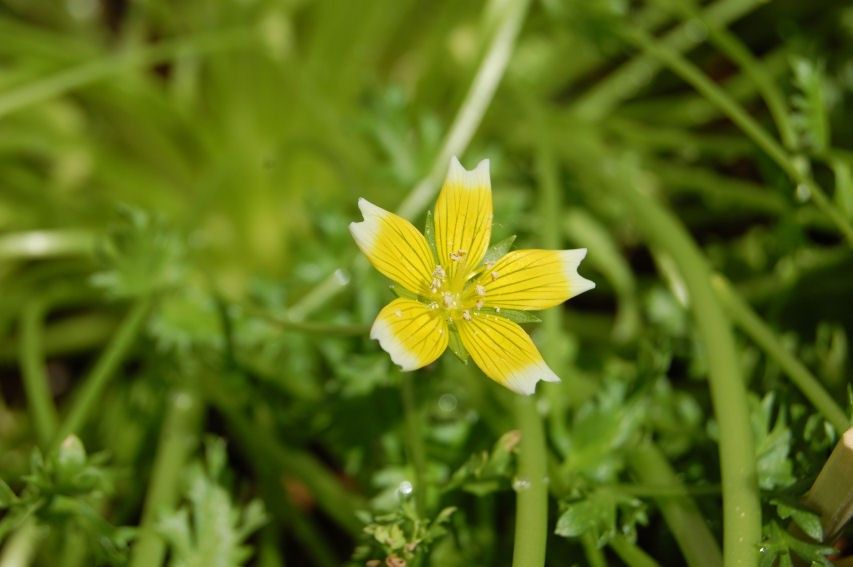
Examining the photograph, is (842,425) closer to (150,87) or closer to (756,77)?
(756,77)

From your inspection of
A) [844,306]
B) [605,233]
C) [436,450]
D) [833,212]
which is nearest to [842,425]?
[833,212]

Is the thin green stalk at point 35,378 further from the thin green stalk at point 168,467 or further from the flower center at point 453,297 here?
the flower center at point 453,297

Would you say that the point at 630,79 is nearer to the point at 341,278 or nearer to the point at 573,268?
the point at 341,278

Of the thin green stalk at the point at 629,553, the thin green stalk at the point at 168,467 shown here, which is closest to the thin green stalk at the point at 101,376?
the thin green stalk at the point at 168,467

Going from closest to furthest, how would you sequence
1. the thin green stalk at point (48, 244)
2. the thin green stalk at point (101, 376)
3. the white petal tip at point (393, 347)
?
the white petal tip at point (393, 347), the thin green stalk at point (101, 376), the thin green stalk at point (48, 244)

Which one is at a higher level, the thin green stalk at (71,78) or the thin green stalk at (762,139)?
the thin green stalk at (71,78)

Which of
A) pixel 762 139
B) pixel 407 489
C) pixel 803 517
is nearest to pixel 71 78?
pixel 407 489
